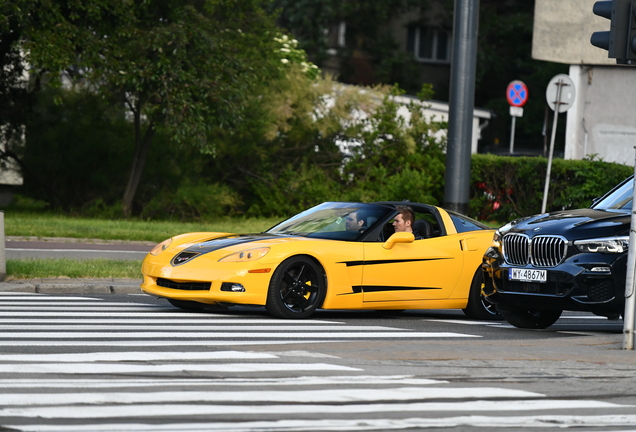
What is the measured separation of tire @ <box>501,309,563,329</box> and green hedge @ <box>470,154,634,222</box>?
44.9 feet

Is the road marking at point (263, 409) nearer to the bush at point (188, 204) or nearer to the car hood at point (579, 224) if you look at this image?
the car hood at point (579, 224)

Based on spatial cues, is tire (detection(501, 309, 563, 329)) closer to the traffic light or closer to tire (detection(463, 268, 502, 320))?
tire (detection(463, 268, 502, 320))

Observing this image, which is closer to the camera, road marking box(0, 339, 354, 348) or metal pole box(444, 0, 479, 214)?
road marking box(0, 339, 354, 348)

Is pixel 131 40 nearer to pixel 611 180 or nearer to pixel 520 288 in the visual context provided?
pixel 611 180

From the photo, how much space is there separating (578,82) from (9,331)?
2359cm

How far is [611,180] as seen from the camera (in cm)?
2530

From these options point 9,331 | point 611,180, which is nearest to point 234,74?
point 611,180

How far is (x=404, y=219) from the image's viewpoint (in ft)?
40.8

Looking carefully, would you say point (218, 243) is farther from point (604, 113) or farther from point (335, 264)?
point (604, 113)

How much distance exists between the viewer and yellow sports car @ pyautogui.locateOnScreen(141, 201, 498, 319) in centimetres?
1112

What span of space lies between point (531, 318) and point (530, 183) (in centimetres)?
1509

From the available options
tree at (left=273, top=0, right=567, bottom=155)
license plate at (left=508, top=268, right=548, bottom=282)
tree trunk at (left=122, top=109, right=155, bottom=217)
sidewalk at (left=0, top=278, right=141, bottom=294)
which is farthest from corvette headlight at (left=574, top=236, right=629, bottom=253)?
tree at (left=273, top=0, right=567, bottom=155)

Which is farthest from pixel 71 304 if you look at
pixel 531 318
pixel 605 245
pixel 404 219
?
pixel 605 245

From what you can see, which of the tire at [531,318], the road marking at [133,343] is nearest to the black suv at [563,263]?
the tire at [531,318]
